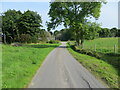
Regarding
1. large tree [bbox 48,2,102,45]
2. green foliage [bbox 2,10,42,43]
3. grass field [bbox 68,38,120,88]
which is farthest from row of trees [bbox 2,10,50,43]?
grass field [bbox 68,38,120,88]

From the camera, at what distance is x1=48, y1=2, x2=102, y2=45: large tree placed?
1437 inches

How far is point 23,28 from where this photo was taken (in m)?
66.9

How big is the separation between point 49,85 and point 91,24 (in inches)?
1256

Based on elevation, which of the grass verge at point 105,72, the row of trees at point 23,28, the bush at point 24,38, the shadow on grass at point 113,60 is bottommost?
the shadow on grass at point 113,60

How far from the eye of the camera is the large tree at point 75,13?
36.5m

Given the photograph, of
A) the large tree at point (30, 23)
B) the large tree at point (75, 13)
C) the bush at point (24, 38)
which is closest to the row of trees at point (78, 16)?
Result: the large tree at point (75, 13)

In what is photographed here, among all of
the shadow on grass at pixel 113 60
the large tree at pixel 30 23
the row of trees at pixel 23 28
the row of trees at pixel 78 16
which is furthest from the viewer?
the large tree at pixel 30 23

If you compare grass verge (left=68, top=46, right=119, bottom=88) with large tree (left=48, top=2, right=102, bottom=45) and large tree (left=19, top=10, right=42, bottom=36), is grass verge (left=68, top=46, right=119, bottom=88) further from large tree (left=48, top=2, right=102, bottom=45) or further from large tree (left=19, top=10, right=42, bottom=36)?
large tree (left=19, top=10, right=42, bottom=36)

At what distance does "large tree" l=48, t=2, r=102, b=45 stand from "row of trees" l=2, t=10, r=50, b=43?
997 inches

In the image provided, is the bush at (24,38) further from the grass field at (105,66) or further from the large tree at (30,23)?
the grass field at (105,66)

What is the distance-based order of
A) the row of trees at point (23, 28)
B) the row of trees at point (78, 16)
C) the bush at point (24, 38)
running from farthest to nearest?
the row of trees at point (23, 28)
the bush at point (24, 38)
the row of trees at point (78, 16)

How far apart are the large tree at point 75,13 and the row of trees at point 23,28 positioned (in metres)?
25.3

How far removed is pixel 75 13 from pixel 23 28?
110 feet

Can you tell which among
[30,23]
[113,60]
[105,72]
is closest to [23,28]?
[30,23]
